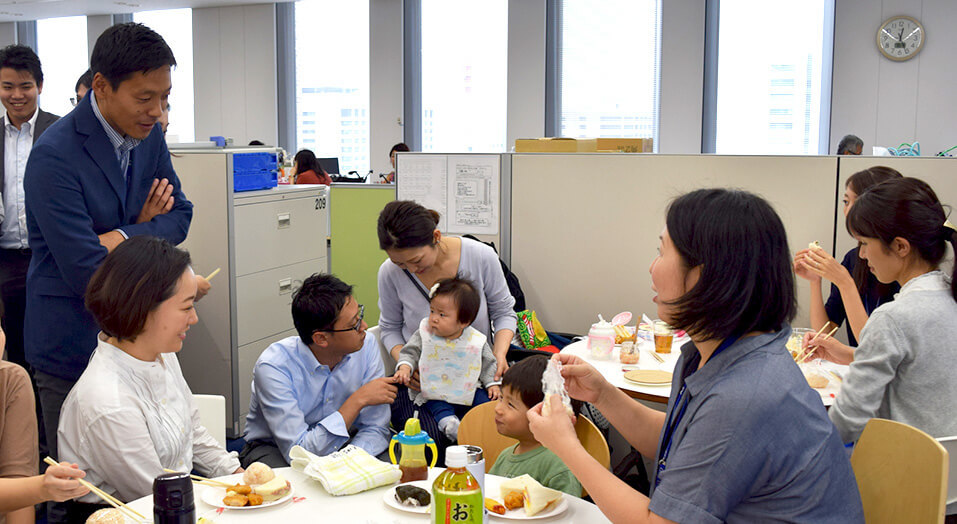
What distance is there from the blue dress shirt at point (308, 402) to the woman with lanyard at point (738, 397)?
4.29 ft

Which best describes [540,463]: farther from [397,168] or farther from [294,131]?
[294,131]

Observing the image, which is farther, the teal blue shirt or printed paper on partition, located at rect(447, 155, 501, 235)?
printed paper on partition, located at rect(447, 155, 501, 235)

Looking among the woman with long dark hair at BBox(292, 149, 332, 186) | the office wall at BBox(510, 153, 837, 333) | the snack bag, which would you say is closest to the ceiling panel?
the woman with long dark hair at BBox(292, 149, 332, 186)

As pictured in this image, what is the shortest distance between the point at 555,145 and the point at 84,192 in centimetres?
247

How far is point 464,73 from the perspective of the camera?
10.4 m

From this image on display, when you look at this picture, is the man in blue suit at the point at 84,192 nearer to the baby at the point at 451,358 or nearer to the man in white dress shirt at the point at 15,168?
the baby at the point at 451,358

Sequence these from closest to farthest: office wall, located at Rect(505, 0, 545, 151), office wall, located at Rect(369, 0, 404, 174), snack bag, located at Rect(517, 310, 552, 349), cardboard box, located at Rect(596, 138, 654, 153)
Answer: snack bag, located at Rect(517, 310, 552, 349) < cardboard box, located at Rect(596, 138, 654, 153) < office wall, located at Rect(505, 0, 545, 151) < office wall, located at Rect(369, 0, 404, 174)

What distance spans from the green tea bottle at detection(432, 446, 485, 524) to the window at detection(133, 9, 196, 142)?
11.6 metres

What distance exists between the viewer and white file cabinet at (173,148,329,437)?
166 inches

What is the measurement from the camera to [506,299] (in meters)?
3.39

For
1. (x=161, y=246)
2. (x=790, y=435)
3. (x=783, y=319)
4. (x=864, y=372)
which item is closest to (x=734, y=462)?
(x=790, y=435)

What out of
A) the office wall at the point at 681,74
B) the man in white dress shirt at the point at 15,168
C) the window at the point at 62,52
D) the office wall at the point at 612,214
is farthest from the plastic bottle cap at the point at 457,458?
the window at the point at 62,52

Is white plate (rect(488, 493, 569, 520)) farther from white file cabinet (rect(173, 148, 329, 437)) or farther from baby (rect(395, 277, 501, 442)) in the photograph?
white file cabinet (rect(173, 148, 329, 437))

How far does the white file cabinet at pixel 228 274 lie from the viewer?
13.9 feet
